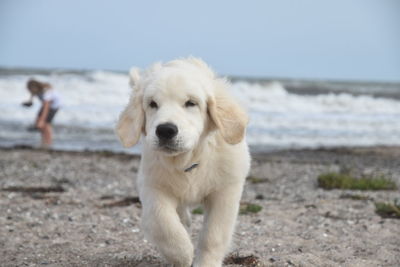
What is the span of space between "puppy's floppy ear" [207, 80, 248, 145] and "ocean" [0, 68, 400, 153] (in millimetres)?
11588

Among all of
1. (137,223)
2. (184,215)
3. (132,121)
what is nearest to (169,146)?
(132,121)

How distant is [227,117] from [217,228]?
822mm

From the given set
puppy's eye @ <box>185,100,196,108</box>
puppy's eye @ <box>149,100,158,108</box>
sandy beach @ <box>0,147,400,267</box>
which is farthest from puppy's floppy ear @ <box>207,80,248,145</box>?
sandy beach @ <box>0,147,400,267</box>

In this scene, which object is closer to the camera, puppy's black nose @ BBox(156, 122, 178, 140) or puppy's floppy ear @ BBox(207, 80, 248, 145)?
puppy's black nose @ BBox(156, 122, 178, 140)

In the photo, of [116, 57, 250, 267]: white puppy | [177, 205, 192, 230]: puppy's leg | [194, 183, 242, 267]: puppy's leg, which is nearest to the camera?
[116, 57, 250, 267]: white puppy

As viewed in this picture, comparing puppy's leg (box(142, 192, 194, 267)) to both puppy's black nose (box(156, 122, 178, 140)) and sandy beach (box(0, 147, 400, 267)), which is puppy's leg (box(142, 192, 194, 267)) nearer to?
puppy's black nose (box(156, 122, 178, 140))

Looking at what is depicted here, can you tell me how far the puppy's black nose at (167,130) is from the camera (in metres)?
3.95

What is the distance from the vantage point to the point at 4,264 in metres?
5.22

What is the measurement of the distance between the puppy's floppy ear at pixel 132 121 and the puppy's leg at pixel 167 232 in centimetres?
44

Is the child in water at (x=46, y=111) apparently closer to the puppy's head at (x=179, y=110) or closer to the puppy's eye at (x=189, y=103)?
the puppy's head at (x=179, y=110)

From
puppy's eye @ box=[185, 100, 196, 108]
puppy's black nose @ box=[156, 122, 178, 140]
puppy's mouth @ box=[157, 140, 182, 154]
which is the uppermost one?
puppy's eye @ box=[185, 100, 196, 108]

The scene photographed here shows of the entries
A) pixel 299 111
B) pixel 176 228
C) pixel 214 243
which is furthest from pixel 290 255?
pixel 299 111

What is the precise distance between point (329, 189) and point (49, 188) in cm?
427

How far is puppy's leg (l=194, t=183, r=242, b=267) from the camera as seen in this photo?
4566 mm
